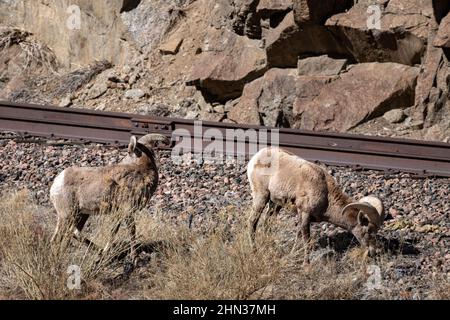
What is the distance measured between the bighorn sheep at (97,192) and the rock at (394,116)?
521 cm

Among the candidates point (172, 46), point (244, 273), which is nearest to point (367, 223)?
point (244, 273)

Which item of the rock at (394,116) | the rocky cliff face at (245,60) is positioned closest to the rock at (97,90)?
the rocky cliff face at (245,60)

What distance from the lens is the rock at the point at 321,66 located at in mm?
14289

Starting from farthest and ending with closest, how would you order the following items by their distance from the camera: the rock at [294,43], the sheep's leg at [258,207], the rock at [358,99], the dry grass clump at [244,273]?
the rock at [294,43] → the rock at [358,99] → the sheep's leg at [258,207] → the dry grass clump at [244,273]

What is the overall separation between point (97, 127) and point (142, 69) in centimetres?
361

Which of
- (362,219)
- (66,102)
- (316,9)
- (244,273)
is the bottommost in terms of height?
(244,273)

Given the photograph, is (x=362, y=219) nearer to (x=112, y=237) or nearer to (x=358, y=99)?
(x=112, y=237)

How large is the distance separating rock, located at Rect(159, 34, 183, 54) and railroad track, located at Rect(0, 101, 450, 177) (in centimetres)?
373

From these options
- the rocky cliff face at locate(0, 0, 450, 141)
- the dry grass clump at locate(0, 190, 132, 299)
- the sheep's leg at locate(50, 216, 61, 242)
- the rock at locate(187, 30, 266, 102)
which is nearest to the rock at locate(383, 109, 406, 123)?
the rocky cliff face at locate(0, 0, 450, 141)

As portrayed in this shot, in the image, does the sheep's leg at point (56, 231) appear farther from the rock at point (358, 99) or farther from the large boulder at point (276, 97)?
the large boulder at point (276, 97)

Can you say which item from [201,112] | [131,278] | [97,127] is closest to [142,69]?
[201,112]

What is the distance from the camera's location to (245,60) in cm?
1500

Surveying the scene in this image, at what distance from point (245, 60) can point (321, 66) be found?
1.31 metres

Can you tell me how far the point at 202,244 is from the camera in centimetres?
865
